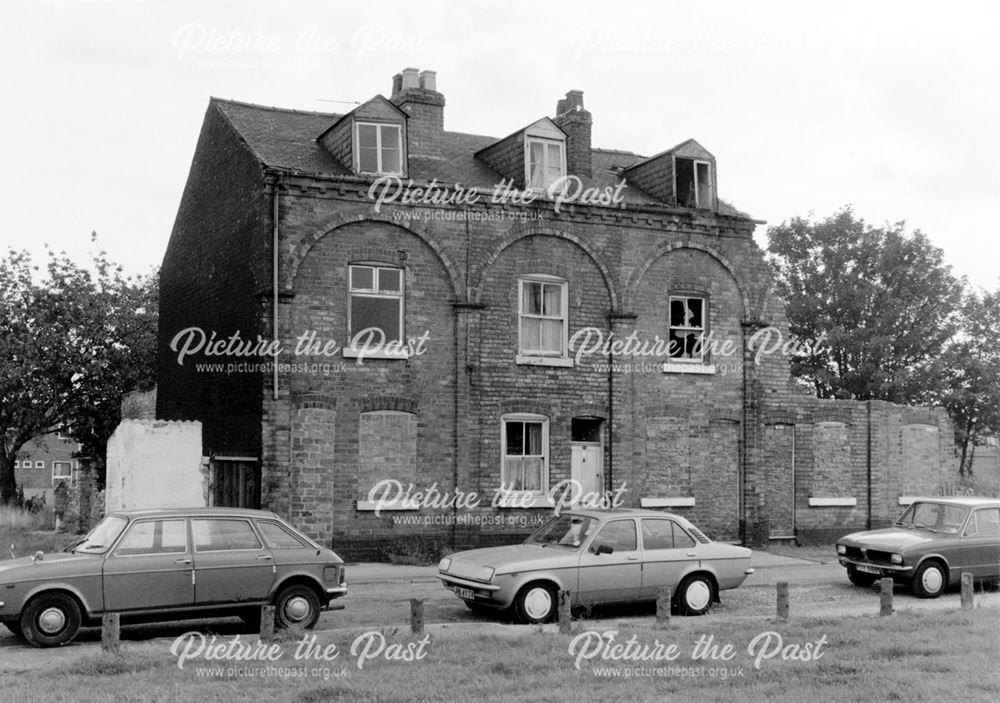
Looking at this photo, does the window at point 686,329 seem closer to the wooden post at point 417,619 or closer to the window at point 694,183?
the window at point 694,183

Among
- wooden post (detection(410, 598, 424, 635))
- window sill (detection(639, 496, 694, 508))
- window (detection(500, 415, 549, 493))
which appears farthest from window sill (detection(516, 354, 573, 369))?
wooden post (detection(410, 598, 424, 635))

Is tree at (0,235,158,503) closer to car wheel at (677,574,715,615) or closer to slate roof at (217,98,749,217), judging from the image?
slate roof at (217,98,749,217)

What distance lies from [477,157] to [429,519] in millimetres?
8602

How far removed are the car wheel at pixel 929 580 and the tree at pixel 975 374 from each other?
3294 centimetres

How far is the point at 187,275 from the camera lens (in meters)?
26.3

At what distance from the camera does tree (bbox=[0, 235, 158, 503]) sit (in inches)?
1289

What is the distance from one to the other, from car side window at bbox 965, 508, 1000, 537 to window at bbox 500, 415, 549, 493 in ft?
27.5

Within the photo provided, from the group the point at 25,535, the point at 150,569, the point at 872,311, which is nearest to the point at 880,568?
the point at 150,569

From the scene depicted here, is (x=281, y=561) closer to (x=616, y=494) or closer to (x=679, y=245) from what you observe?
(x=616, y=494)

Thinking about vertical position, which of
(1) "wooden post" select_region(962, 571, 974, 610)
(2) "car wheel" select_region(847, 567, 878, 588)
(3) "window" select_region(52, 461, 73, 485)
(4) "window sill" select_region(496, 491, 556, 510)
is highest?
(4) "window sill" select_region(496, 491, 556, 510)

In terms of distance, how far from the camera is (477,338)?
2297cm

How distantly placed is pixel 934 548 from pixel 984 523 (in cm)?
126

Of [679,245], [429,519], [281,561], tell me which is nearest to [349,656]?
[281,561]

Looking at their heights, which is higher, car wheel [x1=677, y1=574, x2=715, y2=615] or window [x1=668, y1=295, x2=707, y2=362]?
window [x1=668, y1=295, x2=707, y2=362]
